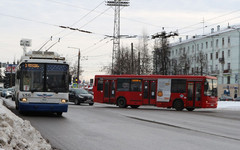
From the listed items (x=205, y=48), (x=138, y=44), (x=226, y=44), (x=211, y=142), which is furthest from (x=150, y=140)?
(x=205, y=48)

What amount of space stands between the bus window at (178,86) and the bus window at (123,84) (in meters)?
3.62

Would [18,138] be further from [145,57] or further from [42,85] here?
[145,57]

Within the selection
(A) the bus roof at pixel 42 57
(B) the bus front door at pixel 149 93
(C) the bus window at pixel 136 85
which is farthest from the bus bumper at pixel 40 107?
(C) the bus window at pixel 136 85

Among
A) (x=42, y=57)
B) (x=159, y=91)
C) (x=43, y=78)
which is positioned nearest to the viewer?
(x=43, y=78)

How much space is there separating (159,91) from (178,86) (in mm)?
1490

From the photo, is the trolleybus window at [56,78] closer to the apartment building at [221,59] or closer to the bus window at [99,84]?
the bus window at [99,84]

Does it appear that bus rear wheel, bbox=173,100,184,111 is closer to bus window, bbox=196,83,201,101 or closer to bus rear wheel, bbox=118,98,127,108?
bus window, bbox=196,83,201,101

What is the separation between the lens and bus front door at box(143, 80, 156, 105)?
31.8 metres

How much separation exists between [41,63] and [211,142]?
9.87 m

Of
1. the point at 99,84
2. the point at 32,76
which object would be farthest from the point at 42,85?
the point at 99,84

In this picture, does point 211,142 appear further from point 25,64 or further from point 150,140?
point 25,64

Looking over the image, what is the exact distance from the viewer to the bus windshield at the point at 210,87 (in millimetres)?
30250

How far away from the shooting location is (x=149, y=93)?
1255 inches

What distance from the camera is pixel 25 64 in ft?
60.7
